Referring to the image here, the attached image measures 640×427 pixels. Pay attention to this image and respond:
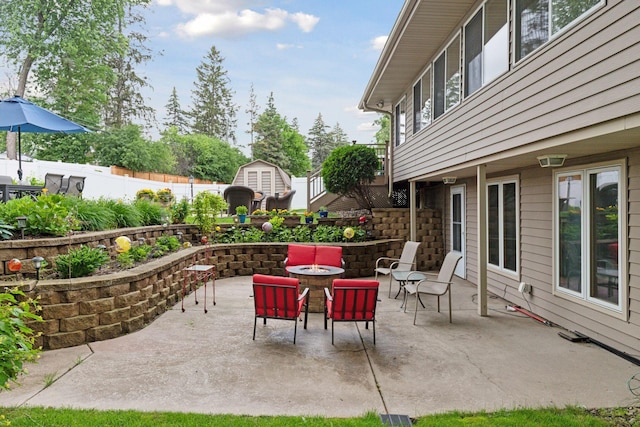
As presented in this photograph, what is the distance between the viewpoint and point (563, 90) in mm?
3746

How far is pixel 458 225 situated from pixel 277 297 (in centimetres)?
575

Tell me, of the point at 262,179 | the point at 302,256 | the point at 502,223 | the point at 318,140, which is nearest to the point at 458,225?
the point at 502,223

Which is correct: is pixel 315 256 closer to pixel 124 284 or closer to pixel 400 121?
pixel 124 284

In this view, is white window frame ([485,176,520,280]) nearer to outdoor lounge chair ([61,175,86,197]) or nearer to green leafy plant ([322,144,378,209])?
green leafy plant ([322,144,378,209])

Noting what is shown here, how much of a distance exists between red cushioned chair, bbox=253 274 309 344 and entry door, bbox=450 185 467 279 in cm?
502

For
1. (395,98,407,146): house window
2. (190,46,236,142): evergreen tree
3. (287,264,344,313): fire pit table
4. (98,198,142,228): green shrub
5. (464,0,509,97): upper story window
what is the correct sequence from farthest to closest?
(190,46,236,142): evergreen tree
(395,98,407,146): house window
(98,198,142,228): green shrub
(287,264,344,313): fire pit table
(464,0,509,97): upper story window

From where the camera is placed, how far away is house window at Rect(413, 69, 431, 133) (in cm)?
869

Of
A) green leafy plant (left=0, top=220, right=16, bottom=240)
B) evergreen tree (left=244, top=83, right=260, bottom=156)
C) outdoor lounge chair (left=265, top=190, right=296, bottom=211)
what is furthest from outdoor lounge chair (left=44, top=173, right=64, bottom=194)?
evergreen tree (left=244, top=83, right=260, bottom=156)

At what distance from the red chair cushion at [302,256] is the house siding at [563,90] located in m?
2.71

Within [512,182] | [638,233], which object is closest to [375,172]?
[512,182]

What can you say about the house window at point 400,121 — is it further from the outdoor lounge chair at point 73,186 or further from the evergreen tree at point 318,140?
the evergreen tree at point 318,140

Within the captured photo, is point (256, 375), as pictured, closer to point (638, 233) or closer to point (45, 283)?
point (45, 283)

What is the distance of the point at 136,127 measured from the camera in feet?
70.5

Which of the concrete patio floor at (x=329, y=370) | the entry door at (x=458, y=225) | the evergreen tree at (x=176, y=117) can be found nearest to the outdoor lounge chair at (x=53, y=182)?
the concrete patio floor at (x=329, y=370)
